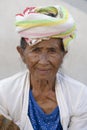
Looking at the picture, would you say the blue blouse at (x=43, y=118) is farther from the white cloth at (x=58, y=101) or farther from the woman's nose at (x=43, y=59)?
the woman's nose at (x=43, y=59)

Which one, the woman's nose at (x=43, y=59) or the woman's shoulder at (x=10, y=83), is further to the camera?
the woman's shoulder at (x=10, y=83)

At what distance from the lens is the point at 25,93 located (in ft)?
9.50

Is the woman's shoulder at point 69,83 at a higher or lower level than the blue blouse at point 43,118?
higher

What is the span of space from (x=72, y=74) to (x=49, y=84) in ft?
4.30

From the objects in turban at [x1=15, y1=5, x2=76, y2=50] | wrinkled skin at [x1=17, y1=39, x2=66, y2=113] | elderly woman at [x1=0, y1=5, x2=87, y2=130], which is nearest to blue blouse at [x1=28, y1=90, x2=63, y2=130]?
elderly woman at [x1=0, y1=5, x2=87, y2=130]

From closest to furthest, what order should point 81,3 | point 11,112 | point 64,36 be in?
point 64,36
point 11,112
point 81,3

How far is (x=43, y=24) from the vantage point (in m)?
2.66

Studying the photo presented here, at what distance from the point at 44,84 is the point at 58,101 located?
0.48 feet

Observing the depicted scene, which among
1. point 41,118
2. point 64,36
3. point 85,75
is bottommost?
point 85,75

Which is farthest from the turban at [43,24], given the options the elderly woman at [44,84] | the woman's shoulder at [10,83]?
the woman's shoulder at [10,83]

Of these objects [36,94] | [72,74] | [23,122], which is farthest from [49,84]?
[72,74]

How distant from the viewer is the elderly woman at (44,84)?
269cm

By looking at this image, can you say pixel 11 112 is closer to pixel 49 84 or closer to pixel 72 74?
pixel 49 84

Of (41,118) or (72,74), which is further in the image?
(72,74)
